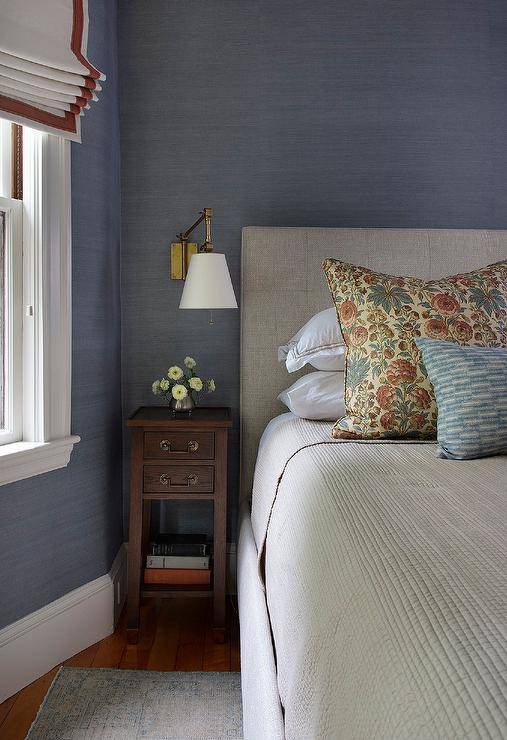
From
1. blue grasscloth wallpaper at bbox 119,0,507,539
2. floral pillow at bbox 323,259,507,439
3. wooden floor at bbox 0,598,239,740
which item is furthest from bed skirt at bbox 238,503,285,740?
blue grasscloth wallpaper at bbox 119,0,507,539

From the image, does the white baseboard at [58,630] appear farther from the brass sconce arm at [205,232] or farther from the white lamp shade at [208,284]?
the brass sconce arm at [205,232]

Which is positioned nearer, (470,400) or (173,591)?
(470,400)

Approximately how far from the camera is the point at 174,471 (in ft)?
7.45

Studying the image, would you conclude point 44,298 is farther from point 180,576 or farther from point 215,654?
point 215,654

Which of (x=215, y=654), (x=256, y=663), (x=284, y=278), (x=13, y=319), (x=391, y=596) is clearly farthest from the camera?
(x=284, y=278)

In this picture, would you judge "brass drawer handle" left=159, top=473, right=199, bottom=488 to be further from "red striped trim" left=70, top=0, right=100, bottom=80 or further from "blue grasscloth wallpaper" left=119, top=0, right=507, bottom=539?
"red striped trim" left=70, top=0, right=100, bottom=80

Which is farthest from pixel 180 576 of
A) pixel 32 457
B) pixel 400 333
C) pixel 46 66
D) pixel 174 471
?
pixel 46 66

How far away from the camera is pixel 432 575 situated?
2.69ft

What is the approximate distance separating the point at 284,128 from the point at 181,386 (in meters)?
1.15

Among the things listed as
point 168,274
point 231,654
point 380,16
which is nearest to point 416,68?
point 380,16

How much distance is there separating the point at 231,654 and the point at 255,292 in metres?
1.32

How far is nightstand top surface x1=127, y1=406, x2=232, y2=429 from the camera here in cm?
223

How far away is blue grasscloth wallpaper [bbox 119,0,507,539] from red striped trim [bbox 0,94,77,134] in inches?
23.8

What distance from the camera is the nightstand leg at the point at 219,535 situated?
2.27 meters
